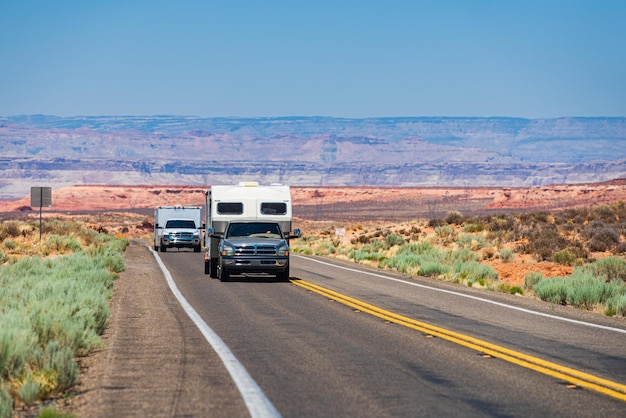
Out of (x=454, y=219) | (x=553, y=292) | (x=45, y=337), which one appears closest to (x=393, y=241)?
(x=454, y=219)

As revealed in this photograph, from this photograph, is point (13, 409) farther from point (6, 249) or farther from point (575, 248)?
point (6, 249)

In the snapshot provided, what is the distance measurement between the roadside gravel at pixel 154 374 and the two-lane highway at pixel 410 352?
0.44 meters

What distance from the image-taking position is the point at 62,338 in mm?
11320

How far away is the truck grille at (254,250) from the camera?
79.6ft

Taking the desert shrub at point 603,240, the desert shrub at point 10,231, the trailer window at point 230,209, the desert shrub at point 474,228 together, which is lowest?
the desert shrub at point 10,231

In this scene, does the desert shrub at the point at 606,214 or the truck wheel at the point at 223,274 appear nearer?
the truck wheel at the point at 223,274

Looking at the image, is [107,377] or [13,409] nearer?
[13,409]

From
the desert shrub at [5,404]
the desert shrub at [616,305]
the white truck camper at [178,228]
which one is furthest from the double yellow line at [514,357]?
the white truck camper at [178,228]

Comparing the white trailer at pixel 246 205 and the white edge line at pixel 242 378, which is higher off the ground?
the white trailer at pixel 246 205

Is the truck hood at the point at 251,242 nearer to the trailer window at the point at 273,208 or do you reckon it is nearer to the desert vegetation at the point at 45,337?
the trailer window at the point at 273,208

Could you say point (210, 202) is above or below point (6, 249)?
above

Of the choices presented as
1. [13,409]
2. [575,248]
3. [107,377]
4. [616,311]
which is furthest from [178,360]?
[575,248]

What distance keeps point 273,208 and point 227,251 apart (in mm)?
5052

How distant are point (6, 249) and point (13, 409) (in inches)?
1353
